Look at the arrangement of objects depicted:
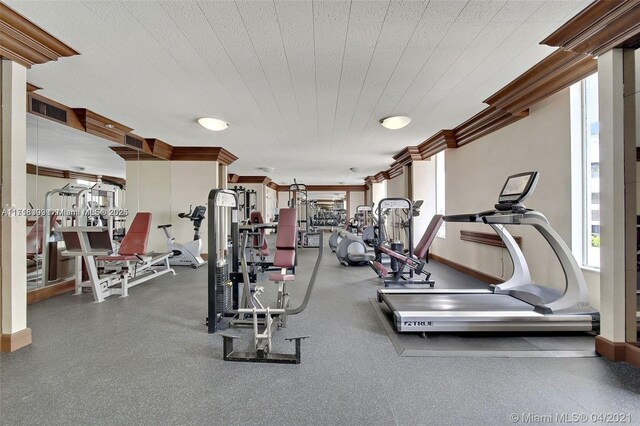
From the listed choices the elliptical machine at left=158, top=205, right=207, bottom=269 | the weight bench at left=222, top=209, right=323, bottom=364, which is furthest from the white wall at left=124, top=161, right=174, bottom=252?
the weight bench at left=222, top=209, right=323, bottom=364

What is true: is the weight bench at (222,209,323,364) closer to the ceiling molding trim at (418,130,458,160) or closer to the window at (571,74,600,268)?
the window at (571,74,600,268)

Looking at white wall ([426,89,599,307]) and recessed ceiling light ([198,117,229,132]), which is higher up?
recessed ceiling light ([198,117,229,132])

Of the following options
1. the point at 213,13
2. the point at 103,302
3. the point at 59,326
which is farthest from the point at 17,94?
the point at 103,302

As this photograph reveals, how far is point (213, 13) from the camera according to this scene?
75.7 inches

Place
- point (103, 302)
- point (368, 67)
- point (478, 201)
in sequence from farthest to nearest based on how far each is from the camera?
point (478, 201)
point (103, 302)
point (368, 67)

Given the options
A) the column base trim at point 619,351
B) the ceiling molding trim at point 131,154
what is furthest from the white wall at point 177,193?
the column base trim at point 619,351

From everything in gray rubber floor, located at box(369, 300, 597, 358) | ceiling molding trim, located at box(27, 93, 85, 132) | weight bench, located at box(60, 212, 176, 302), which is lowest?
gray rubber floor, located at box(369, 300, 597, 358)

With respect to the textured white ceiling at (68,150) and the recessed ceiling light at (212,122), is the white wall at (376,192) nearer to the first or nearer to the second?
the recessed ceiling light at (212,122)

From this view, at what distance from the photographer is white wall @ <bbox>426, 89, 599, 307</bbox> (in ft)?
9.45

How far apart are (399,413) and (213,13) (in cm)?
286

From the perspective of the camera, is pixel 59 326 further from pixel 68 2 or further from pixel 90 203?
pixel 68 2

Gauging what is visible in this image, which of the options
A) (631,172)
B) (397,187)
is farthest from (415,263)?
(397,187)

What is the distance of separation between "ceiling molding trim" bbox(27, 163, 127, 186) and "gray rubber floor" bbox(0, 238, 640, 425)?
1930 mm

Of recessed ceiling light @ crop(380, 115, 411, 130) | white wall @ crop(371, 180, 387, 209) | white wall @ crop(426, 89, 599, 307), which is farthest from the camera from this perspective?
white wall @ crop(371, 180, 387, 209)
